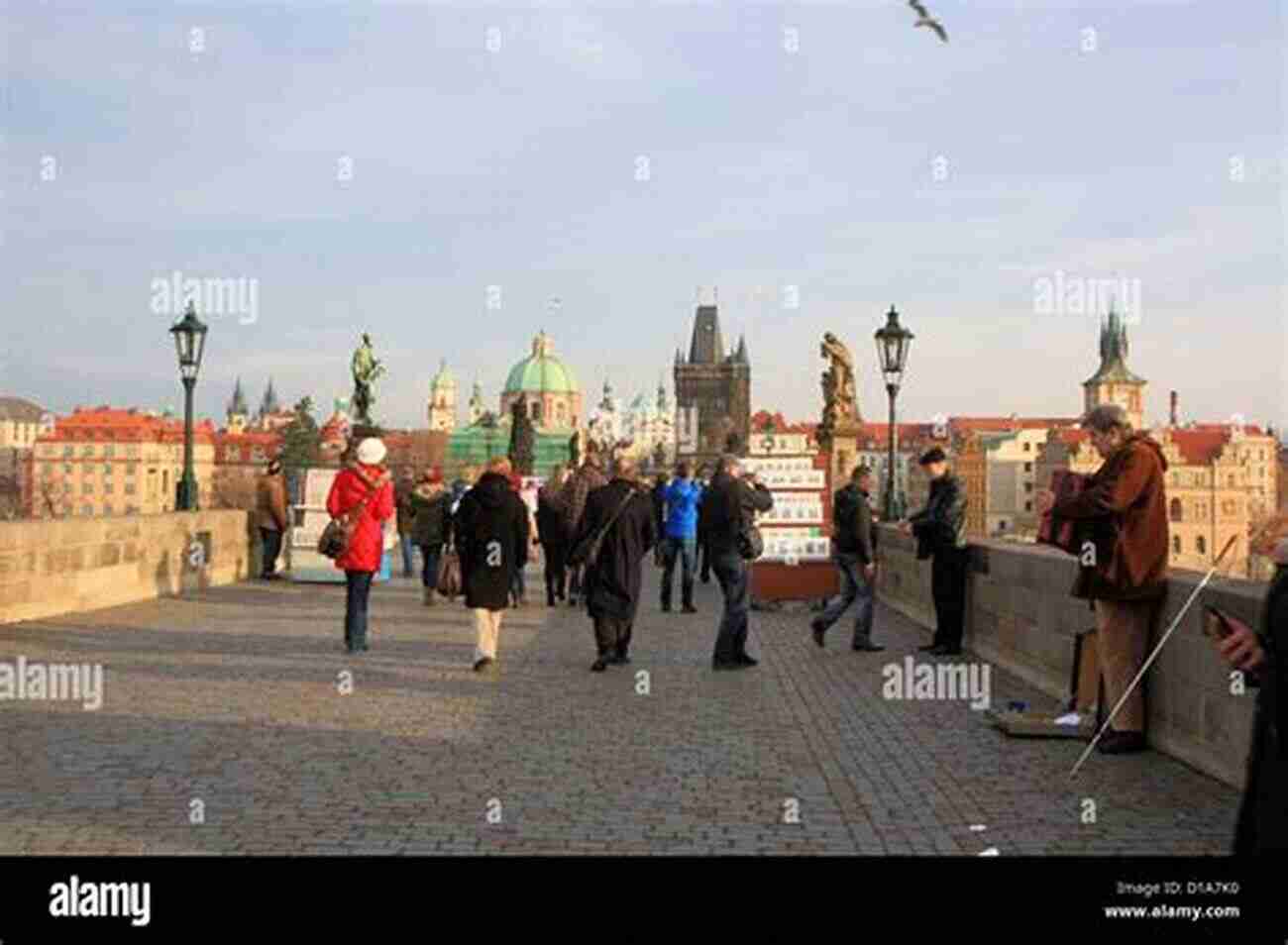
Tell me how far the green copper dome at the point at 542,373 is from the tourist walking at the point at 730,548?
15452 cm

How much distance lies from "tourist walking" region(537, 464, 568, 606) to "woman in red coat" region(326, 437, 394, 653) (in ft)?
20.3

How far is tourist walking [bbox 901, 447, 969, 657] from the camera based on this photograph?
12961 mm

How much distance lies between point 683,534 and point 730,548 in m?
6.14

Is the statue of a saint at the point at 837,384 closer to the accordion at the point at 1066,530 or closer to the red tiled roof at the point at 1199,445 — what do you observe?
the accordion at the point at 1066,530

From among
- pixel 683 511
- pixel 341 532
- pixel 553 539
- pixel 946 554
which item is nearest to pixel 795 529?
pixel 683 511

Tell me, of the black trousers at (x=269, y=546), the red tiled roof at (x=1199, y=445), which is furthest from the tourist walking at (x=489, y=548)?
the red tiled roof at (x=1199, y=445)

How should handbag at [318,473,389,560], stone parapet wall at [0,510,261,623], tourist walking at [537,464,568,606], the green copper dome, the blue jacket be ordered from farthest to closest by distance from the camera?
1. the green copper dome
2. tourist walking at [537,464,568,606]
3. the blue jacket
4. stone parapet wall at [0,510,261,623]
5. handbag at [318,473,389,560]

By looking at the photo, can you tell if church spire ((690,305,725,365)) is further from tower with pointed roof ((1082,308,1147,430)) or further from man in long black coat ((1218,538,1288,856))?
man in long black coat ((1218,538,1288,856))

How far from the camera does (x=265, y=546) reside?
871 inches

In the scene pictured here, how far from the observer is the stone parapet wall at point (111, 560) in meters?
14.8

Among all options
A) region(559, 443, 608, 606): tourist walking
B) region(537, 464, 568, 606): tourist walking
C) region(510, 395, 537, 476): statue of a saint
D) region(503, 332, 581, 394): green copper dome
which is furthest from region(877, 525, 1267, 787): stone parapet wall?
region(503, 332, 581, 394): green copper dome

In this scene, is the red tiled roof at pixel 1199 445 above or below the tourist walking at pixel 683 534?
Result: above

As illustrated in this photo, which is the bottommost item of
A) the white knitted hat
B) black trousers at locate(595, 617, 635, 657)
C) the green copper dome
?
black trousers at locate(595, 617, 635, 657)
